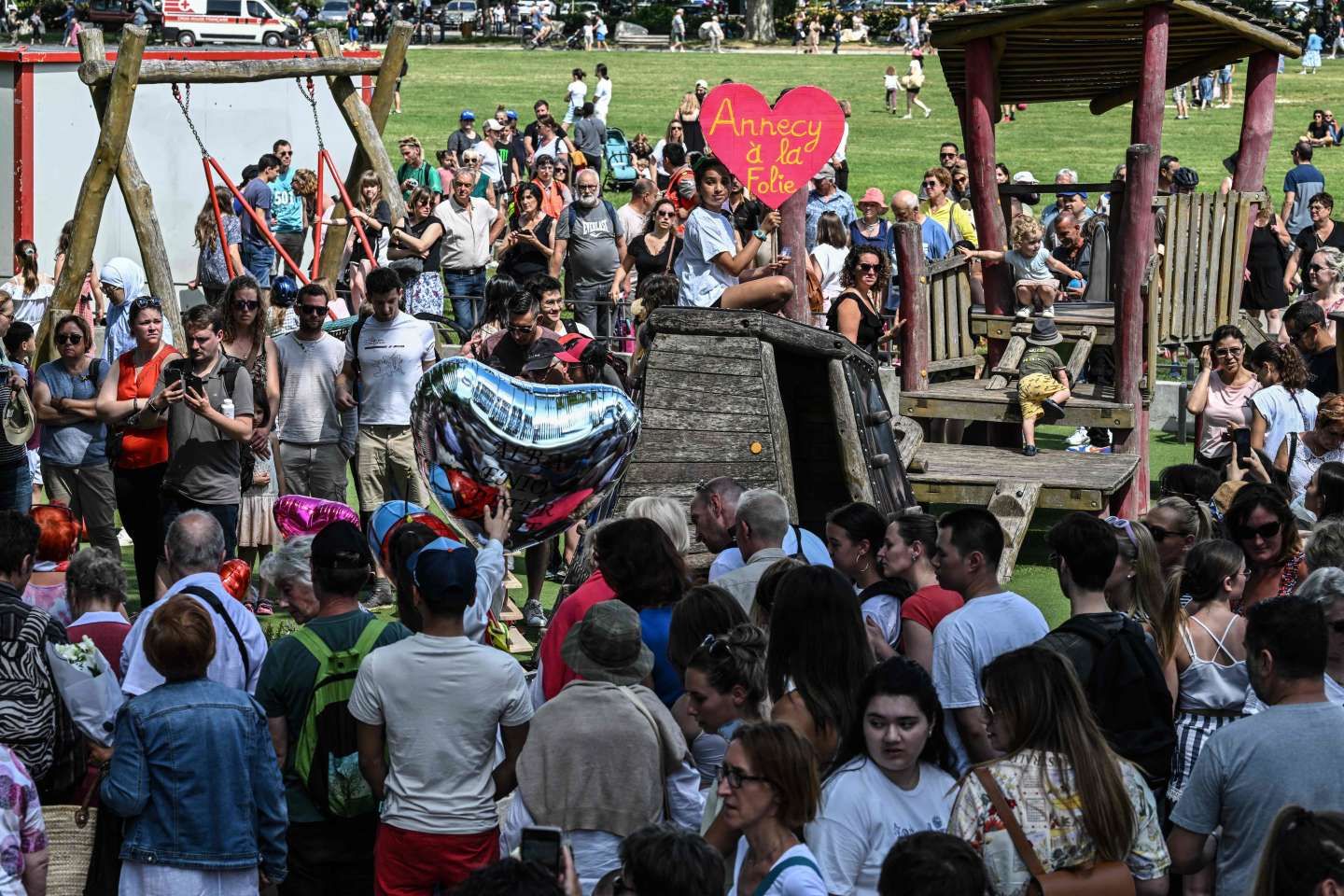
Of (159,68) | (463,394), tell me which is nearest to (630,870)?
(463,394)

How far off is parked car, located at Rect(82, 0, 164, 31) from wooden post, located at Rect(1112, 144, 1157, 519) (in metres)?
42.9

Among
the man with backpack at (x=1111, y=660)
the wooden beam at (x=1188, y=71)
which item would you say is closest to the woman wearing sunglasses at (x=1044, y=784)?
the man with backpack at (x=1111, y=660)

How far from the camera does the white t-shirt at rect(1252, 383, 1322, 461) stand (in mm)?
9258

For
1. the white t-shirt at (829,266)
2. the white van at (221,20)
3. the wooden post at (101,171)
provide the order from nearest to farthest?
the wooden post at (101,171)
the white t-shirt at (829,266)
the white van at (221,20)

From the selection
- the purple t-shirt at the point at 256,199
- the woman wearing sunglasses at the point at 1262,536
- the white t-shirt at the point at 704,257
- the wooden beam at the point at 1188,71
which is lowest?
the woman wearing sunglasses at the point at 1262,536

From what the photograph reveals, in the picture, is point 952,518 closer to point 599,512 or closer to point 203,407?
point 599,512

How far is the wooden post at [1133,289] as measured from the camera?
38.3ft

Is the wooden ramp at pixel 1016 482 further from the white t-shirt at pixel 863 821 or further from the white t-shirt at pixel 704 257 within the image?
the white t-shirt at pixel 863 821

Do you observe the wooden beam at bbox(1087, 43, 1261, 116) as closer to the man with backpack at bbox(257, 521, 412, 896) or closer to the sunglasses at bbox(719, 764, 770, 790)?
the man with backpack at bbox(257, 521, 412, 896)

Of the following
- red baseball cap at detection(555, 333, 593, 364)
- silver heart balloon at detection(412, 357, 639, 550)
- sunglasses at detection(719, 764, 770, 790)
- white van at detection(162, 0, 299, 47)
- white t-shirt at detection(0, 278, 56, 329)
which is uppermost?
white van at detection(162, 0, 299, 47)

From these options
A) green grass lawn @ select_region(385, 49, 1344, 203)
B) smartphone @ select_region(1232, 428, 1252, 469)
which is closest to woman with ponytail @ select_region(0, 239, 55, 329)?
smartphone @ select_region(1232, 428, 1252, 469)

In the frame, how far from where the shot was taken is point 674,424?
8688 millimetres

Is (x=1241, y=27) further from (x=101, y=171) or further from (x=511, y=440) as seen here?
(x=511, y=440)

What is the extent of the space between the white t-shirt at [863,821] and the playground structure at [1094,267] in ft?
19.6
